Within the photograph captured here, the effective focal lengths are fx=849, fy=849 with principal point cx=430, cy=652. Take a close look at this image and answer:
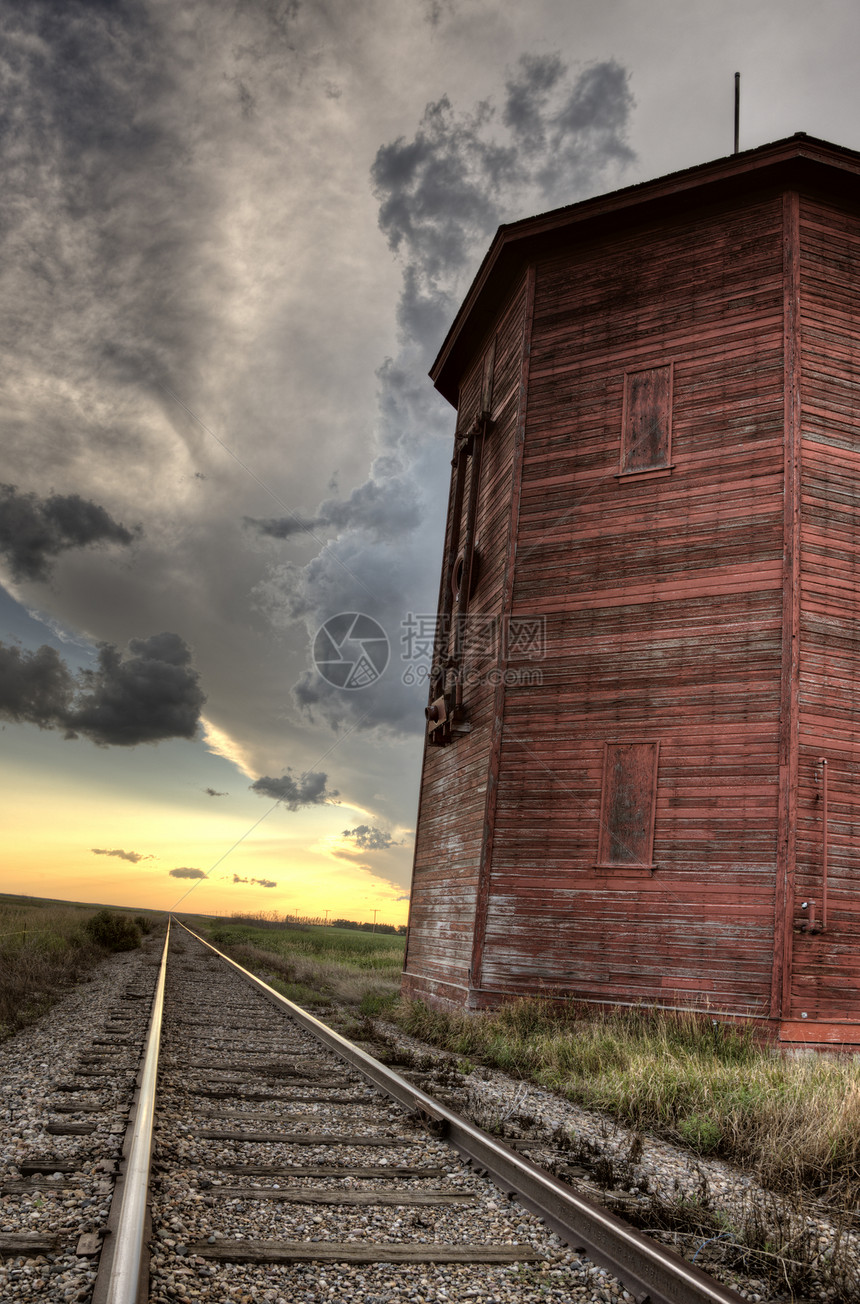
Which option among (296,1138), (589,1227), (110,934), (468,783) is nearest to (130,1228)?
(589,1227)

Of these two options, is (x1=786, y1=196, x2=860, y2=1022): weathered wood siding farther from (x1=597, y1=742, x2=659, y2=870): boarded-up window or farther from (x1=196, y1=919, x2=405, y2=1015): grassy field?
(x1=196, y1=919, x2=405, y2=1015): grassy field

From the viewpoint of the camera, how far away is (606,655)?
38.3ft

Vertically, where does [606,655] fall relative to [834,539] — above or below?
below

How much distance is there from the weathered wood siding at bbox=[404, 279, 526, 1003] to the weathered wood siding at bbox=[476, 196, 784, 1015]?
492 mm

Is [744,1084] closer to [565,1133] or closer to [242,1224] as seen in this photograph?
[565,1133]

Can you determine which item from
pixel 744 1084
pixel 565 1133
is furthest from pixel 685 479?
pixel 565 1133

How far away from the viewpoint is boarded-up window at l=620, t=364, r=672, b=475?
12.1 metres

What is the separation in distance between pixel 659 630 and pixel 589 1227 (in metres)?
8.79

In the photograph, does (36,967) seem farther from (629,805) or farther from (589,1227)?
(589,1227)

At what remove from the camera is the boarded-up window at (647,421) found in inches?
477

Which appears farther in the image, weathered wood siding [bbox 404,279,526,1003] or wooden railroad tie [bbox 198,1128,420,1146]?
weathered wood siding [bbox 404,279,526,1003]

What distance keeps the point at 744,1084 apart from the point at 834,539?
7.30m

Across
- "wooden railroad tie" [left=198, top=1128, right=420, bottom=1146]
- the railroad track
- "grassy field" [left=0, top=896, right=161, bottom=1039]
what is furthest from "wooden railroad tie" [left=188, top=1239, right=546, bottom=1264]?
"grassy field" [left=0, top=896, right=161, bottom=1039]

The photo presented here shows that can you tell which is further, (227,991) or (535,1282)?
(227,991)
